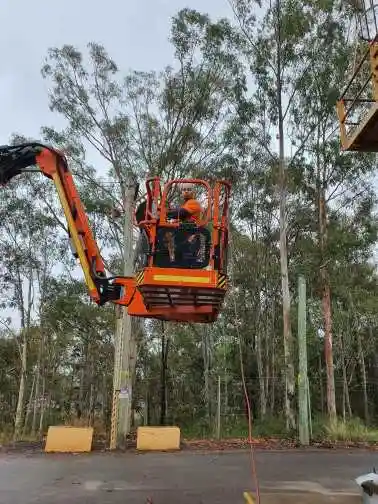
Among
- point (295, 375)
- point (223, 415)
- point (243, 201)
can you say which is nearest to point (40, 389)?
point (223, 415)

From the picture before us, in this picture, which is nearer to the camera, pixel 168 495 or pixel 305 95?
pixel 168 495

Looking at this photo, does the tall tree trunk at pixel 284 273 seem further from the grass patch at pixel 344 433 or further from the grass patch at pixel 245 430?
the grass patch at pixel 344 433

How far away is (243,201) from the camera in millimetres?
29094

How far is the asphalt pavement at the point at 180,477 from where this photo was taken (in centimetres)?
905

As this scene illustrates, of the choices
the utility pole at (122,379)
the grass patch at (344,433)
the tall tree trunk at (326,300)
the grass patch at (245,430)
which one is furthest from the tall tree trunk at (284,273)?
the utility pole at (122,379)

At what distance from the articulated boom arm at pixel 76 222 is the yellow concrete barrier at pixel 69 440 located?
8.31m

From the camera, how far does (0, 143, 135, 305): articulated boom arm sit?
351 inches

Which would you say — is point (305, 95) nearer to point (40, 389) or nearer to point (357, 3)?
point (357, 3)

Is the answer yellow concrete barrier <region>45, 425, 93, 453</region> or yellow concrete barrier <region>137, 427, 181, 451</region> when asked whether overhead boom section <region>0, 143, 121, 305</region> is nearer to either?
yellow concrete barrier <region>45, 425, 93, 453</region>

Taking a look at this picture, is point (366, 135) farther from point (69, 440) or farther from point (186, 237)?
point (69, 440)

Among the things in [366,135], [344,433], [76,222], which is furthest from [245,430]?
[366,135]

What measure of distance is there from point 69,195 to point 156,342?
100.0 feet

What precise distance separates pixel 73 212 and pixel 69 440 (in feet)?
29.8

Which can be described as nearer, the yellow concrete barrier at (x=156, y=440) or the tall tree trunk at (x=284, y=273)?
the yellow concrete barrier at (x=156, y=440)
